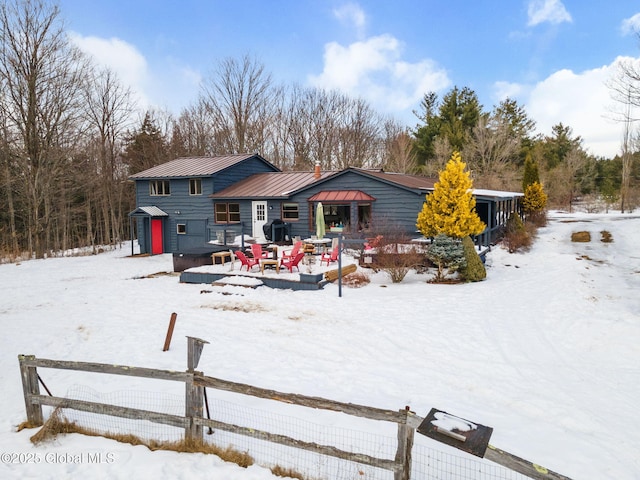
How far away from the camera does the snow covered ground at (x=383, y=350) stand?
4.36 m

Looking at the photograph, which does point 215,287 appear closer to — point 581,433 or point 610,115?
point 581,433

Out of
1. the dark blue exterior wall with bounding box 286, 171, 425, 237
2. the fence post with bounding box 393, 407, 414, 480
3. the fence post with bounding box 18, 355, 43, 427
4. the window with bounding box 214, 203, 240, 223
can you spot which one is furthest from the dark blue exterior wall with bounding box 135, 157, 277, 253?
the fence post with bounding box 393, 407, 414, 480

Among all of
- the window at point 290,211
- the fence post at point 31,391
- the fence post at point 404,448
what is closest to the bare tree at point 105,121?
the window at point 290,211

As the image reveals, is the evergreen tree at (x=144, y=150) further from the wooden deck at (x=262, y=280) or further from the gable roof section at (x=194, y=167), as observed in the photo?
the wooden deck at (x=262, y=280)

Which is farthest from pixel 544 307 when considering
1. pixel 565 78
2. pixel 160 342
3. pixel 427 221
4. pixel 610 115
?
pixel 565 78

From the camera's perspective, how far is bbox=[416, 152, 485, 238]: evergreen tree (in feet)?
42.2

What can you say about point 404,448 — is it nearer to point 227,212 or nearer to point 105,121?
point 227,212

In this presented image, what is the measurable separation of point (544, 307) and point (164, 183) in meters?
20.1

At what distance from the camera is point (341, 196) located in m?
18.2

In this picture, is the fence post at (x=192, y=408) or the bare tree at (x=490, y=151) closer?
the fence post at (x=192, y=408)

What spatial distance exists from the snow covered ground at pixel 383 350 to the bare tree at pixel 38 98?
33.8ft

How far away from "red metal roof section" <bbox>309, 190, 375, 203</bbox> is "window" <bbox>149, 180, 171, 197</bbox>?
9232mm

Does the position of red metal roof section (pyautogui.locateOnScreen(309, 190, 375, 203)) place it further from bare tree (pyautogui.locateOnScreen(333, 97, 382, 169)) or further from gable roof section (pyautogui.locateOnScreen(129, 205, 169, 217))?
bare tree (pyautogui.locateOnScreen(333, 97, 382, 169))

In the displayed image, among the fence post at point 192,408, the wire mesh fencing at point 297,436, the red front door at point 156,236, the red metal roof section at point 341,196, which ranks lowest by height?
the wire mesh fencing at point 297,436
